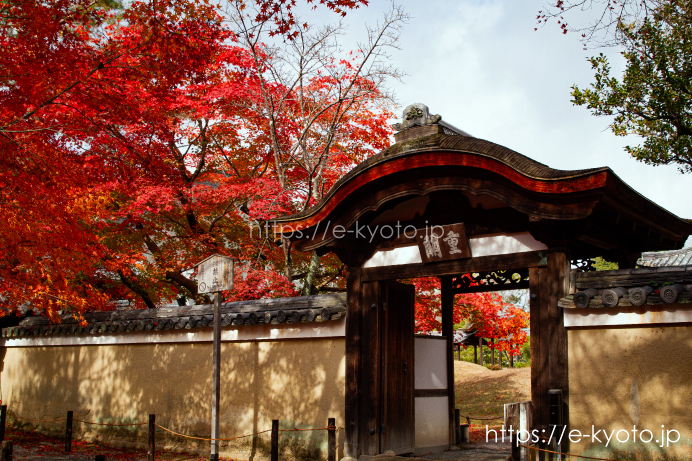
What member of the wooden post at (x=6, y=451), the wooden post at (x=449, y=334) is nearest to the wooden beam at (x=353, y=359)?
the wooden post at (x=449, y=334)

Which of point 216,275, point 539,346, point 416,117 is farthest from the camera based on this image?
point 416,117

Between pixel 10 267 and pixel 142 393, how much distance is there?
4092 millimetres

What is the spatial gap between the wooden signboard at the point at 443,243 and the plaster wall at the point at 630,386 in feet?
6.40

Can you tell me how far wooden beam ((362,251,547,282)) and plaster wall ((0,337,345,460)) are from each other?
1345 mm

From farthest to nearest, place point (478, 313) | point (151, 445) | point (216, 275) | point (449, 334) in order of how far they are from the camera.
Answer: point (478, 313)
point (449, 334)
point (151, 445)
point (216, 275)

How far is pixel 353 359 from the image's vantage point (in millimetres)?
9531

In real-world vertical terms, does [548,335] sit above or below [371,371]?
above

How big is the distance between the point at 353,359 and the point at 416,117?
4.08 metres

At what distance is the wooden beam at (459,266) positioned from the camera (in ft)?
26.9

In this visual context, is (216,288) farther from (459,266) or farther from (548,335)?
(548,335)

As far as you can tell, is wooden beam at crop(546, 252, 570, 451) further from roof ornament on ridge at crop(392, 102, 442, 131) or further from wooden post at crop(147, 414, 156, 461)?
wooden post at crop(147, 414, 156, 461)

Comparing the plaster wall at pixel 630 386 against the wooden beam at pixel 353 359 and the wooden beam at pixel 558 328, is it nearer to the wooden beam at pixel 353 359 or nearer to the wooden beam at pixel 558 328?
the wooden beam at pixel 558 328

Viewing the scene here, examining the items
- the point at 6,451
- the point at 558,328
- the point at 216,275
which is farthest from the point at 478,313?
the point at 6,451

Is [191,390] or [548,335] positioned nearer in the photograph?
[548,335]
